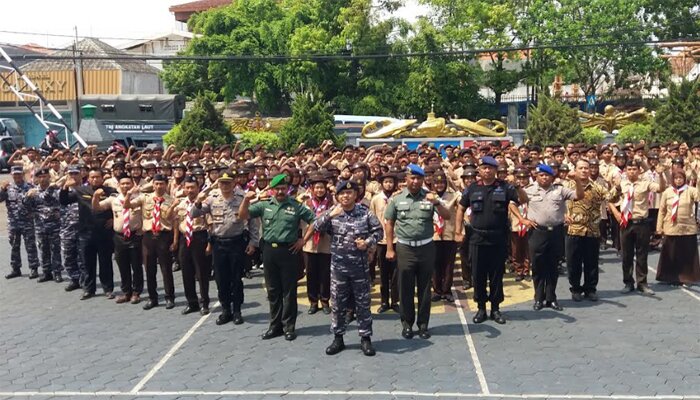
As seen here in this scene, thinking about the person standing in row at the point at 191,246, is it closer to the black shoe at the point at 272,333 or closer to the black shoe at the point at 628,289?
Answer: the black shoe at the point at 272,333

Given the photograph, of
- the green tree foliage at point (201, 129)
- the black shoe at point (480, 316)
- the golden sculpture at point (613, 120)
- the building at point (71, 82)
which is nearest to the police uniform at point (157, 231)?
the black shoe at point (480, 316)

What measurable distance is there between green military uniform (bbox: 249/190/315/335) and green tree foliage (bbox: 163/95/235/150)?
42.1 ft

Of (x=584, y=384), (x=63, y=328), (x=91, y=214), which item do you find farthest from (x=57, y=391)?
(x=584, y=384)

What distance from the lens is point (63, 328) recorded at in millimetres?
8961

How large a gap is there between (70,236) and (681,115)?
17382 millimetres

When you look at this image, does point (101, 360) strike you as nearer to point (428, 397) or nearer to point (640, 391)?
point (428, 397)

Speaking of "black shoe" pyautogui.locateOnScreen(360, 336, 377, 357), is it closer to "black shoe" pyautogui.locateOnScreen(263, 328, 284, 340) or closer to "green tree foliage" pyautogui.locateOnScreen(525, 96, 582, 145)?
"black shoe" pyautogui.locateOnScreen(263, 328, 284, 340)

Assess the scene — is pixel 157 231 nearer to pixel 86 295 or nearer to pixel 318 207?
pixel 86 295

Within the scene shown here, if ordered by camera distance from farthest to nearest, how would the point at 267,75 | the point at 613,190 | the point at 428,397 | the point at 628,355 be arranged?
the point at 267,75 < the point at 613,190 < the point at 628,355 < the point at 428,397

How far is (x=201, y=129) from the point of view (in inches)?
821

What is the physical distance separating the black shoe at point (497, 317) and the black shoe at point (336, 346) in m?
2.08

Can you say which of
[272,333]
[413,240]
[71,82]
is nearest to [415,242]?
[413,240]

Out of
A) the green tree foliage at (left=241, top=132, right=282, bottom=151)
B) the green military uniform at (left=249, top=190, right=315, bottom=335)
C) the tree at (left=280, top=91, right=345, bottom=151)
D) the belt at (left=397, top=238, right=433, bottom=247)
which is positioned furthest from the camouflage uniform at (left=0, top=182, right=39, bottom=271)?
the green tree foliage at (left=241, top=132, right=282, bottom=151)

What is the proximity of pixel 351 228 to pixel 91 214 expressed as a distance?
4.49 meters
